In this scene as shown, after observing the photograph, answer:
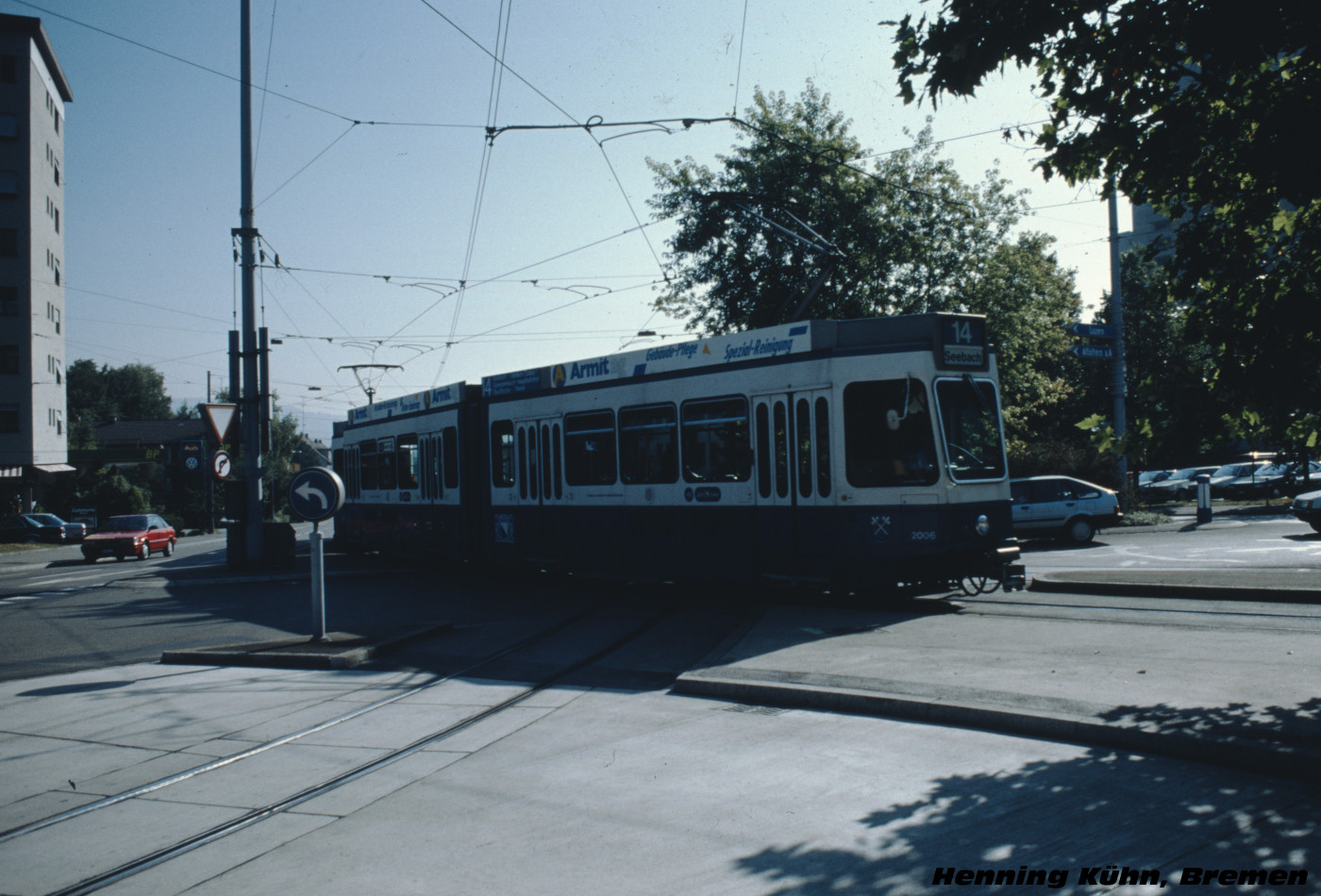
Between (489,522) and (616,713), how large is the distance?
1086 centimetres

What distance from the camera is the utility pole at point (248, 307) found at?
70.2 feet

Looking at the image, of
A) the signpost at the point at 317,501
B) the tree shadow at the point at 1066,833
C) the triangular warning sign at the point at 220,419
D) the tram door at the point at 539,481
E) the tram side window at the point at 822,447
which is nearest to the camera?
the tree shadow at the point at 1066,833

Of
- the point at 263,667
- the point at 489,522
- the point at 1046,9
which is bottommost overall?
the point at 263,667

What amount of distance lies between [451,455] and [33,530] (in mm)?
36900

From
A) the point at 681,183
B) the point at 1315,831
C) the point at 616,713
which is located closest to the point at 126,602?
the point at 616,713

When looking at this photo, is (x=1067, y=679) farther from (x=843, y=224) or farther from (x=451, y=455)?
(x=843, y=224)

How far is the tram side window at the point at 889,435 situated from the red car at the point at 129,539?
28.6m

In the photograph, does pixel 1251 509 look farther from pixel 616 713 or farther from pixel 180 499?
pixel 180 499

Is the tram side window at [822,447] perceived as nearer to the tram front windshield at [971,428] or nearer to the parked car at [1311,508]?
the tram front windshield at [971,428]

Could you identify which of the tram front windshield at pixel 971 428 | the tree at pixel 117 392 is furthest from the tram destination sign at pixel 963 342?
the tree at pixel 117 392

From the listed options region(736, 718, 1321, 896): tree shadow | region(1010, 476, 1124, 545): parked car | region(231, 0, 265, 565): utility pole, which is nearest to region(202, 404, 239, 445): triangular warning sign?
region(231, 0, 265, 565): utility pole

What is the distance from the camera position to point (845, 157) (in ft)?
89.3

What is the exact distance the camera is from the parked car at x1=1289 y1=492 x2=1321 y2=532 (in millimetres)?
20578

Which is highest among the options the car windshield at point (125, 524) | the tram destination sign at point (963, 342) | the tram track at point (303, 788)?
the tram destination sign at point (963, 342)
